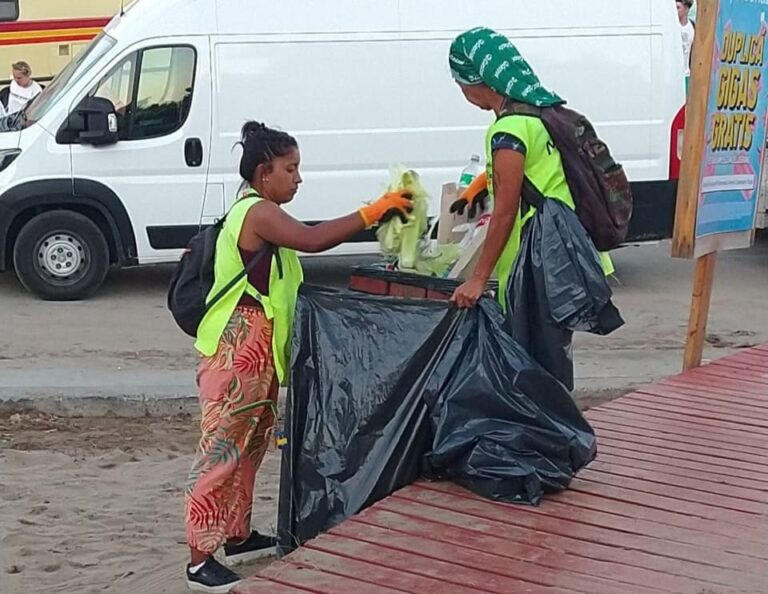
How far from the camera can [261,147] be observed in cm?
411

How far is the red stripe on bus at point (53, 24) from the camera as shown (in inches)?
585

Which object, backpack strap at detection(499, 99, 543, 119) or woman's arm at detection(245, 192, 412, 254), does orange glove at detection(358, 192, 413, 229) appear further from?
backpack strap at detection(499, 99, 543, 119)

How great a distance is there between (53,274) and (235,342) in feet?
20.5

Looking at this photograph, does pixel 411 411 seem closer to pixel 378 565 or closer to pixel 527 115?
pixel 378 565

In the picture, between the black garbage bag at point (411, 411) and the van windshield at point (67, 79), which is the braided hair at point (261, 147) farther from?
the van windshield at point (67, 79)

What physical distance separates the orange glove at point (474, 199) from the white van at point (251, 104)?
531 centimetres

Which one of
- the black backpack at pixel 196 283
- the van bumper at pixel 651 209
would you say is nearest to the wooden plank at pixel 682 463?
the black backpack at pixel 196 283

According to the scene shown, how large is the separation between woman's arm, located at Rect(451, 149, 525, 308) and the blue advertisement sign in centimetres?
169

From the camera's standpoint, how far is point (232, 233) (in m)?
4.09

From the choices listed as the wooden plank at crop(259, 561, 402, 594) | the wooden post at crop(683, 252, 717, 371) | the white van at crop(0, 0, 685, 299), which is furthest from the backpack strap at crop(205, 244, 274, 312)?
the white van at crop(0, 0, 685, 299)

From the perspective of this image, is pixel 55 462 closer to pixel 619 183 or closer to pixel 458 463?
pixel 458 463

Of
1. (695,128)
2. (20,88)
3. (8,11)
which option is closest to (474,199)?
(695,128)

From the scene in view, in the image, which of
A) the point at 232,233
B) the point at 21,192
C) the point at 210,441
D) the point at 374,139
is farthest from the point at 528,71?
the point at 21,192

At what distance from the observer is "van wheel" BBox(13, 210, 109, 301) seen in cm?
990
